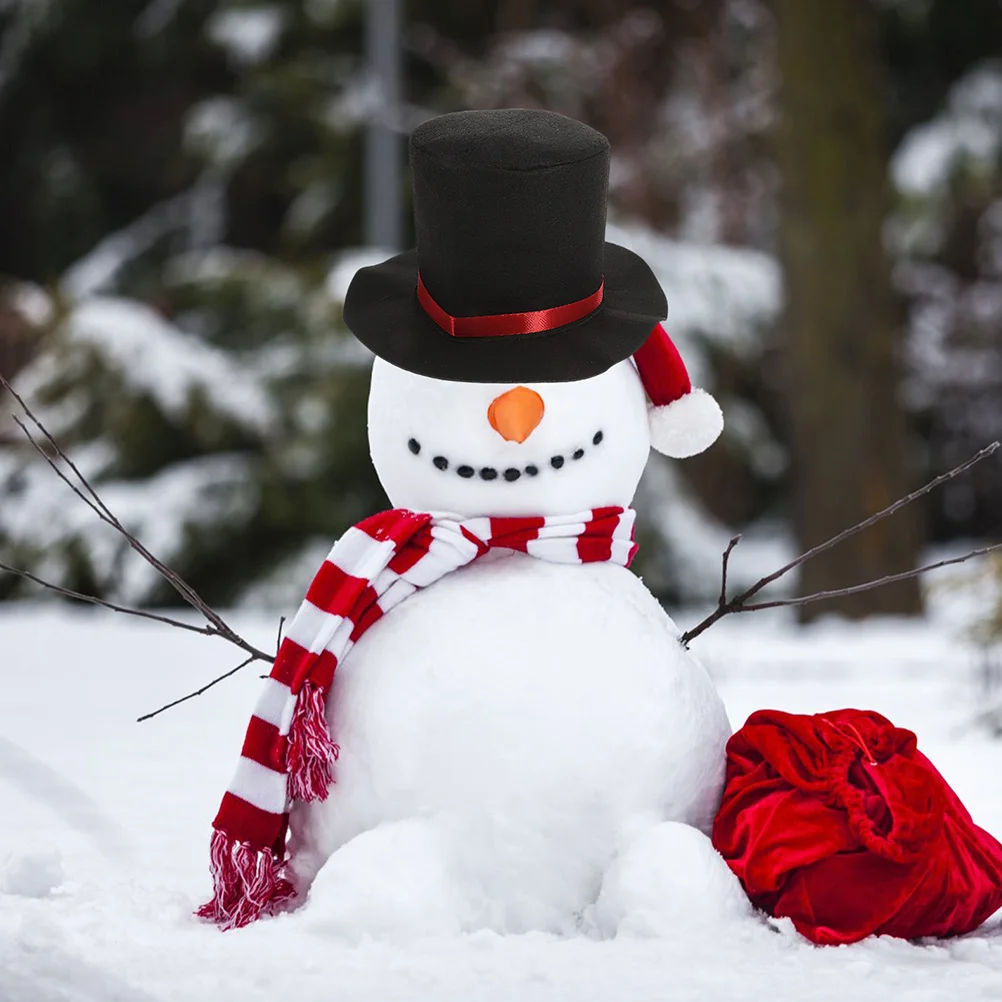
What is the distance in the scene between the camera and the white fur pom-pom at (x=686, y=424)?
6.27ft

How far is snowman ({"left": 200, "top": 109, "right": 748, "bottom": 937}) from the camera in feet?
5.35

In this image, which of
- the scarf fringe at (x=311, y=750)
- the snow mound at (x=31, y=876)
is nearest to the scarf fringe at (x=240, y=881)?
the scarf fringe at (x=311, y=750)

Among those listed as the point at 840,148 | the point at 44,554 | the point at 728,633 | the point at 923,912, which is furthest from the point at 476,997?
the point at 44,554

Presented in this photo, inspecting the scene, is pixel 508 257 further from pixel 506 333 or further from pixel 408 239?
pixel 408 239

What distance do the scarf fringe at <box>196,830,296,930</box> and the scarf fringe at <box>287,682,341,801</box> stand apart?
0.10 m

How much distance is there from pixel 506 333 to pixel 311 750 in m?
0.52

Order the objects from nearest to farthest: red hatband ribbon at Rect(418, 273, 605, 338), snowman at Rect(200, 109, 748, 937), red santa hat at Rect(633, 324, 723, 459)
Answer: snowman at Rect(200, 109, 748, 937) → red hatband ribbon at Rect(418, 273, 605, 338) → red santa hat at Rect(633, 324, 723, 459)

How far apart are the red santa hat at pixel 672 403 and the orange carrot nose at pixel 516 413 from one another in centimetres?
22

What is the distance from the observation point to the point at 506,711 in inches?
65.0

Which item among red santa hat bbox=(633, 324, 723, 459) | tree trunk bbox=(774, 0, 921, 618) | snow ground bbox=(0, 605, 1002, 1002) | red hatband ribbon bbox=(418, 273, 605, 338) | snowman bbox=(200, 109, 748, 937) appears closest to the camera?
snow ground bbox=(0, 605, 1002, 1002)

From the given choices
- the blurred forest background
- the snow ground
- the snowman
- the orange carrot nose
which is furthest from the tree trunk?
the orange carrot nose

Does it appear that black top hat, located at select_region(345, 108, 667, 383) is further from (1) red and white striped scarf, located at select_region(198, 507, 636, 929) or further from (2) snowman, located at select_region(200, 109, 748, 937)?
(1) red and white striped scarf, located at select_region(198, 507, 636, 929)

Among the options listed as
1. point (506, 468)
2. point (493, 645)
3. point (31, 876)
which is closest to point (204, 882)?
point (31, 876)

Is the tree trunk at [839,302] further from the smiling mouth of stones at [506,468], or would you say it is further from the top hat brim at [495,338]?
the smiling mouth of stones at [506,468]
